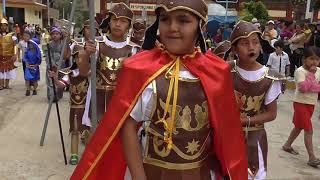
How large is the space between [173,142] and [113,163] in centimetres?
39

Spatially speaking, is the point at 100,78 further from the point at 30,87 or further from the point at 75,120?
the point at 30,87

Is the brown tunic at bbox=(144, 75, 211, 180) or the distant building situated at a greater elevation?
the brown tunic at bbox=(144, 75, 211, 180)

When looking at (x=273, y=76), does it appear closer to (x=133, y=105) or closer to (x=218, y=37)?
(x=133, y=105)

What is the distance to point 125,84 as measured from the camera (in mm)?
2391

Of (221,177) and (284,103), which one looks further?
(284,103)

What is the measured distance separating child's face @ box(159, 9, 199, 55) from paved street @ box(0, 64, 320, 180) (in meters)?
3.67

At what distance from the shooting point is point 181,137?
247cm

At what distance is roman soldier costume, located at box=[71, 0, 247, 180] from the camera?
7.88 ft

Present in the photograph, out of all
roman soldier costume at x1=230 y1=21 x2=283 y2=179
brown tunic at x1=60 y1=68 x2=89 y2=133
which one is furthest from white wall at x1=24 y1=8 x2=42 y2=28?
roman soldier costume at x1=230 y1=21 x2=283 y2=179

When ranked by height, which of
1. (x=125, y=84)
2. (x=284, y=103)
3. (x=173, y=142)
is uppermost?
(x=125, y=84)

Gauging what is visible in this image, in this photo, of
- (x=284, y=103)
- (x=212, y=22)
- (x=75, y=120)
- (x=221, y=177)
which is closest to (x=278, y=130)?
(x=284, y=103)

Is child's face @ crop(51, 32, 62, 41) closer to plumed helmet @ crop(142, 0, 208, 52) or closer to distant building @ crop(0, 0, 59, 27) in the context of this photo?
plumed helmet @ crop(142, 0, 208, 52)

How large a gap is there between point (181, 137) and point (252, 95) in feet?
4.93

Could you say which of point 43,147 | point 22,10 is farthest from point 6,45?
point 22,10
